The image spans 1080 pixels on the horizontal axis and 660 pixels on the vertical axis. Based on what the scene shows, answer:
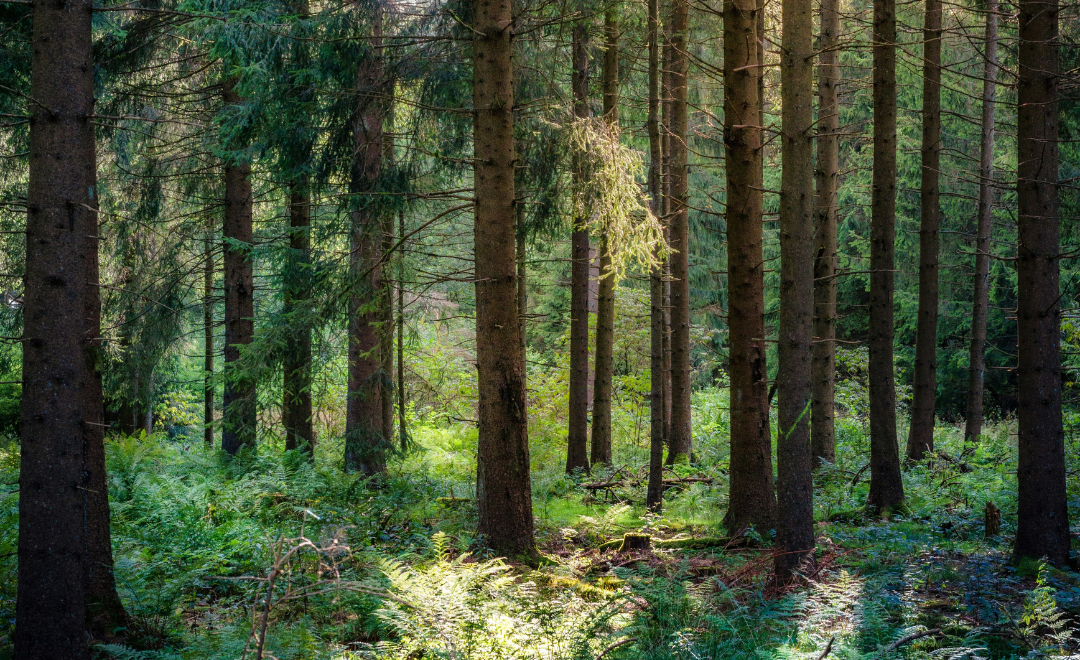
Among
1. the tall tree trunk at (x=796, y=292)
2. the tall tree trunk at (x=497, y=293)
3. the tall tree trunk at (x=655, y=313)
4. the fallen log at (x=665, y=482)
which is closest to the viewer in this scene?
the tall tree trunk at (x=796, y=292)

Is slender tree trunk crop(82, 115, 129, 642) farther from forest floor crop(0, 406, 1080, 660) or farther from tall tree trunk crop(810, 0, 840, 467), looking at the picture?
tall tree trunk crop(810, 0, 840, 467)

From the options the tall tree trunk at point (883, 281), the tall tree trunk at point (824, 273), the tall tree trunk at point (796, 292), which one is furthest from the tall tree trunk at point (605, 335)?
the tall tree trunk at point (796, 292)

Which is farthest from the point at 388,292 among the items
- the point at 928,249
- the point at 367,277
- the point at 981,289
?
the point at 981,289

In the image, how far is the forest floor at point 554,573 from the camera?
14.2ft

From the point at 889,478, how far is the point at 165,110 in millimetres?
13933

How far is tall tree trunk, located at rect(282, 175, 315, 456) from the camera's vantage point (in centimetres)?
1042

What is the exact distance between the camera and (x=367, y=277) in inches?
406

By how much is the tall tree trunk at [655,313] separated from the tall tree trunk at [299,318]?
4987 mm

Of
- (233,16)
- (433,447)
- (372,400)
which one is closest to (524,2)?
(233,16)

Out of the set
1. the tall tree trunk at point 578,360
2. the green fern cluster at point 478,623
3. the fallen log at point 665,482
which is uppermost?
the tall tree trunk at point 578,360

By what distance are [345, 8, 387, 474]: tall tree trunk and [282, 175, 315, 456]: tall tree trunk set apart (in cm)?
76

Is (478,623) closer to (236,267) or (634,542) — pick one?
(634,542)

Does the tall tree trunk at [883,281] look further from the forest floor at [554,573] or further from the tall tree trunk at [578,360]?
the tall tree trunk at [578,360]

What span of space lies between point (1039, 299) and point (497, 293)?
16.3 feet
